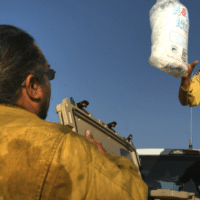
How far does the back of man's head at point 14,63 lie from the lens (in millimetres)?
1110

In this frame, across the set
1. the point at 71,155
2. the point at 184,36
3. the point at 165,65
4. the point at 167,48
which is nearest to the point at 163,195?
the point at 165,65

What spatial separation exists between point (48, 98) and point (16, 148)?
452 mm

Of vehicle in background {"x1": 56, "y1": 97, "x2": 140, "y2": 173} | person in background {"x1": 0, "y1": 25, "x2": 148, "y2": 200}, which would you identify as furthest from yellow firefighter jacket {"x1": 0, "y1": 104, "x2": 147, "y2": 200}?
vehicle in background {"x1": 56, "y1": 97, "x2": 140, "y2": 173}

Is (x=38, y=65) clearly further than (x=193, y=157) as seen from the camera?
No

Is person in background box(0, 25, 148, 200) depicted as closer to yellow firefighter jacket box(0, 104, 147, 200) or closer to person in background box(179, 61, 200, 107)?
yellow firefighter jacket box(0, 104, 147, 200)

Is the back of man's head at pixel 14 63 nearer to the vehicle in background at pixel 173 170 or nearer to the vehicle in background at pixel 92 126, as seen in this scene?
the vehicle in background at pixel 92 126

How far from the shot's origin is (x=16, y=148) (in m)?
0.86

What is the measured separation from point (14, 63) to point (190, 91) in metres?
3.19

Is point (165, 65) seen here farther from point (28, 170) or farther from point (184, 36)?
point (28, 170)

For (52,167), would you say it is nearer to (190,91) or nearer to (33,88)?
(33,88)

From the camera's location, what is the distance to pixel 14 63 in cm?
112

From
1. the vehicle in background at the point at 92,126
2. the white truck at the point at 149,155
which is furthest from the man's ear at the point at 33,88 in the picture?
the white truck at the point at 149,155

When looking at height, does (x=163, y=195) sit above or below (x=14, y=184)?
below

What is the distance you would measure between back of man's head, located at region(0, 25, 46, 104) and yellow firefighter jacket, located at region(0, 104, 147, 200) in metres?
0.24
